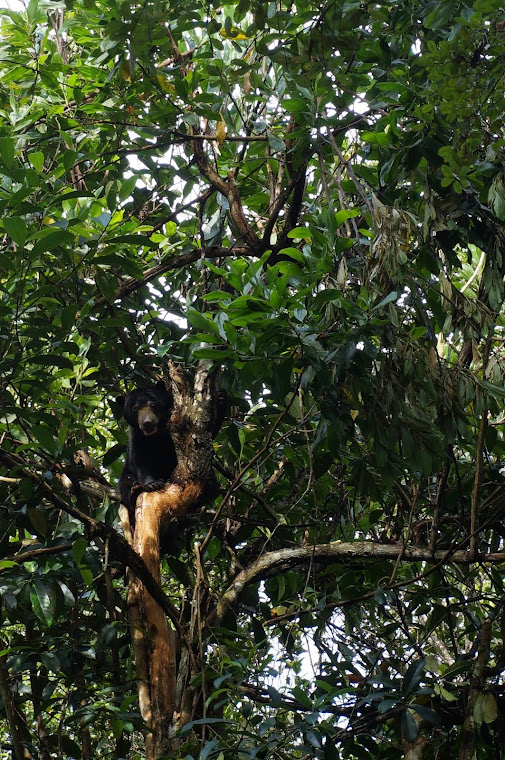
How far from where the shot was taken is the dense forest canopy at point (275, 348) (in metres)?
2.58

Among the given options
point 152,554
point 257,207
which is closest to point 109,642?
point 152,554

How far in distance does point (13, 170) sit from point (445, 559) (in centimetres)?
218

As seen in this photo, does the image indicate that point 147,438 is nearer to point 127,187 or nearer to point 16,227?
point 127,187

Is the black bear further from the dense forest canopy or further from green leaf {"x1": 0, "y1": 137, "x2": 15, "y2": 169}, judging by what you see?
green leaf {"x1": 0, "y1": 137, "x2": 15, "y2": 169}

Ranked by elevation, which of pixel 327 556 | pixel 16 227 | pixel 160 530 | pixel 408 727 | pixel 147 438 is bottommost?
pixel 408 727

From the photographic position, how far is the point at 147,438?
15.5ft

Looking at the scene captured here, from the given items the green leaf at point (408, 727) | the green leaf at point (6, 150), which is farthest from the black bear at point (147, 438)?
the green leaf at point (408, 727)

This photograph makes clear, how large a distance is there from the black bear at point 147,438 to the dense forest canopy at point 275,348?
0.14 meters

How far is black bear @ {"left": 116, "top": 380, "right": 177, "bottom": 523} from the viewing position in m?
4.32

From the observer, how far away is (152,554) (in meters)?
3.09

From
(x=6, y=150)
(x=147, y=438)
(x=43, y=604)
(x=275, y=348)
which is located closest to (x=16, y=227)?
(x=6, y=150)

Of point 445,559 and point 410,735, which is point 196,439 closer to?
point 445,559

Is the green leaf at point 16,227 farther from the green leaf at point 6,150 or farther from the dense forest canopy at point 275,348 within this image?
the green leaf at point 6,150

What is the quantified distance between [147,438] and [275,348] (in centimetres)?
224
